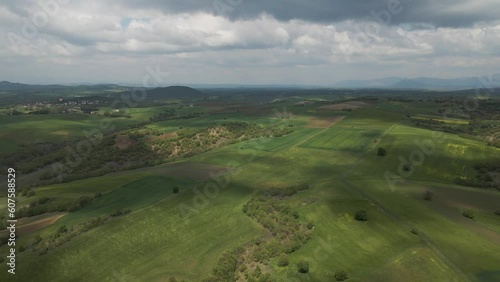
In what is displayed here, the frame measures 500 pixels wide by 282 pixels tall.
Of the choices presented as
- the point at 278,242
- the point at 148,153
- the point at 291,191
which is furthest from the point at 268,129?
the point at 278,242

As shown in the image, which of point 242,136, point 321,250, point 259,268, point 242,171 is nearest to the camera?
point 259,268

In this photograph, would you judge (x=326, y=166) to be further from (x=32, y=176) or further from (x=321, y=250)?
(x=32, y=176)

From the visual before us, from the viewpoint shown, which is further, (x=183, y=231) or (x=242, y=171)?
(x=242, y=171)

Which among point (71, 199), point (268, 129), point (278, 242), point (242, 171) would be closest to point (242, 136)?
point (268, 129)

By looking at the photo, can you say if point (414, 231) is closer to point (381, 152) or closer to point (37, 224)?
point (381, 152)

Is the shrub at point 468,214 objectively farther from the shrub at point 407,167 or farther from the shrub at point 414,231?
the shrub at point 407,167

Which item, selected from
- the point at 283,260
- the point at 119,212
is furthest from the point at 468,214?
the point at 119,212

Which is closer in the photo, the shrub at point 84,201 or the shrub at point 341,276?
the shrub at point 341,276

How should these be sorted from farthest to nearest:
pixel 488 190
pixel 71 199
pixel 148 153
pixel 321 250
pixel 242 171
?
pixel 148 153 < pixel 242 171 < pixel 488 190 < pixel 71 199 < pixel 321 250

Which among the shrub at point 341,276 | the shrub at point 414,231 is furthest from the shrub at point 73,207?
the shrub at point 414,231

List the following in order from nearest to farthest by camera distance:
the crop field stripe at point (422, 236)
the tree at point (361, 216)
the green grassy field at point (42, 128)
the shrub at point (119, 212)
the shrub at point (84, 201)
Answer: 1. the crop field stripe at point (422, 236)
2. the tree at point (361, 216)
3. the shrub at point (119, 212)
4. the shrub at point (84, 201)
5. the green grassy field at point (42, 128)

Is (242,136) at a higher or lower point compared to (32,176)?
higher
